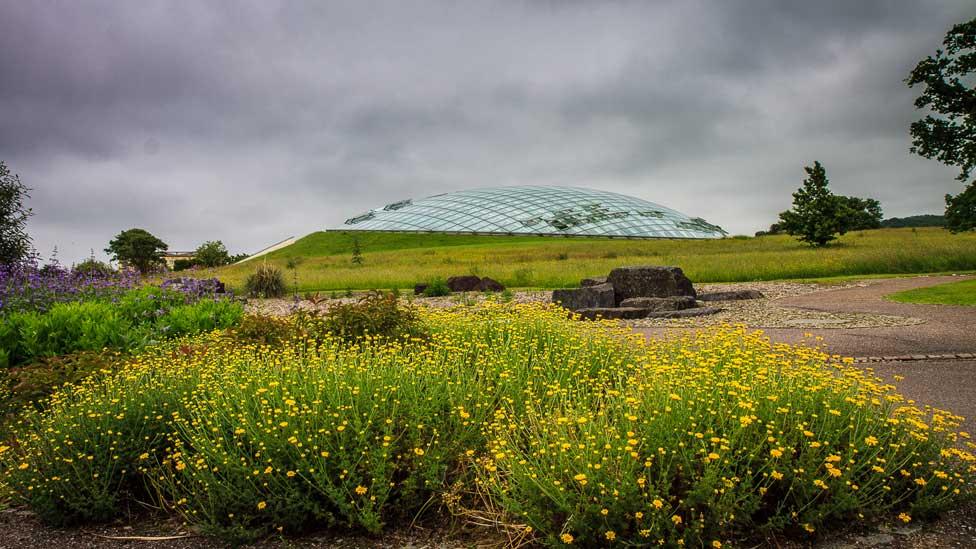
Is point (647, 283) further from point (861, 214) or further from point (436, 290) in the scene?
point (861, 214)

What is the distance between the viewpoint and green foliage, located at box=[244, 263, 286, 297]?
2133 centimetres

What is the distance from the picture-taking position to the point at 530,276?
2328cm

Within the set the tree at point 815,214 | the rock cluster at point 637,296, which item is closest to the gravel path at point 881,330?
the rock cluster at point 637,296

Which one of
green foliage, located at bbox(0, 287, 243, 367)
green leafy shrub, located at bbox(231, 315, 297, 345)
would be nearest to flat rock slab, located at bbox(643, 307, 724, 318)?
green leafy shrub, located at bbox(231, 315, 297, 345)

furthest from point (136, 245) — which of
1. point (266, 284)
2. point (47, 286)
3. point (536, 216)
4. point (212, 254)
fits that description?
point (47, 286)

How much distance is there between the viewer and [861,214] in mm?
59438

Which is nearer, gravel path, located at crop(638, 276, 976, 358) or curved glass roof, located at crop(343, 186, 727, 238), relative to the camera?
gravel path, located at crop(638, 276, 976, 358)

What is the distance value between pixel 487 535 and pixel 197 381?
2.89 meters

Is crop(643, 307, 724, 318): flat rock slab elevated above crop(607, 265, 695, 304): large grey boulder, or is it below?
below

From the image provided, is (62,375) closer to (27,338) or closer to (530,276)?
(27,338)

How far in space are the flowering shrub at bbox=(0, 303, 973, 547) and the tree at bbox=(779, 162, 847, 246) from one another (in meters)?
38.2

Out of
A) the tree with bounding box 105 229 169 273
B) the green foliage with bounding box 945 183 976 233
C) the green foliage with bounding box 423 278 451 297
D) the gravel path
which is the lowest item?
the gravel path

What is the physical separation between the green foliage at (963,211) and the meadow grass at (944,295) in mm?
2321

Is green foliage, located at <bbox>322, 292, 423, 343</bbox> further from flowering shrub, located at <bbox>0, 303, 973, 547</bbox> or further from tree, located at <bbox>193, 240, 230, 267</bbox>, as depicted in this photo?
tree, located at <bbox>193, 240, 230, 267</bbox>
